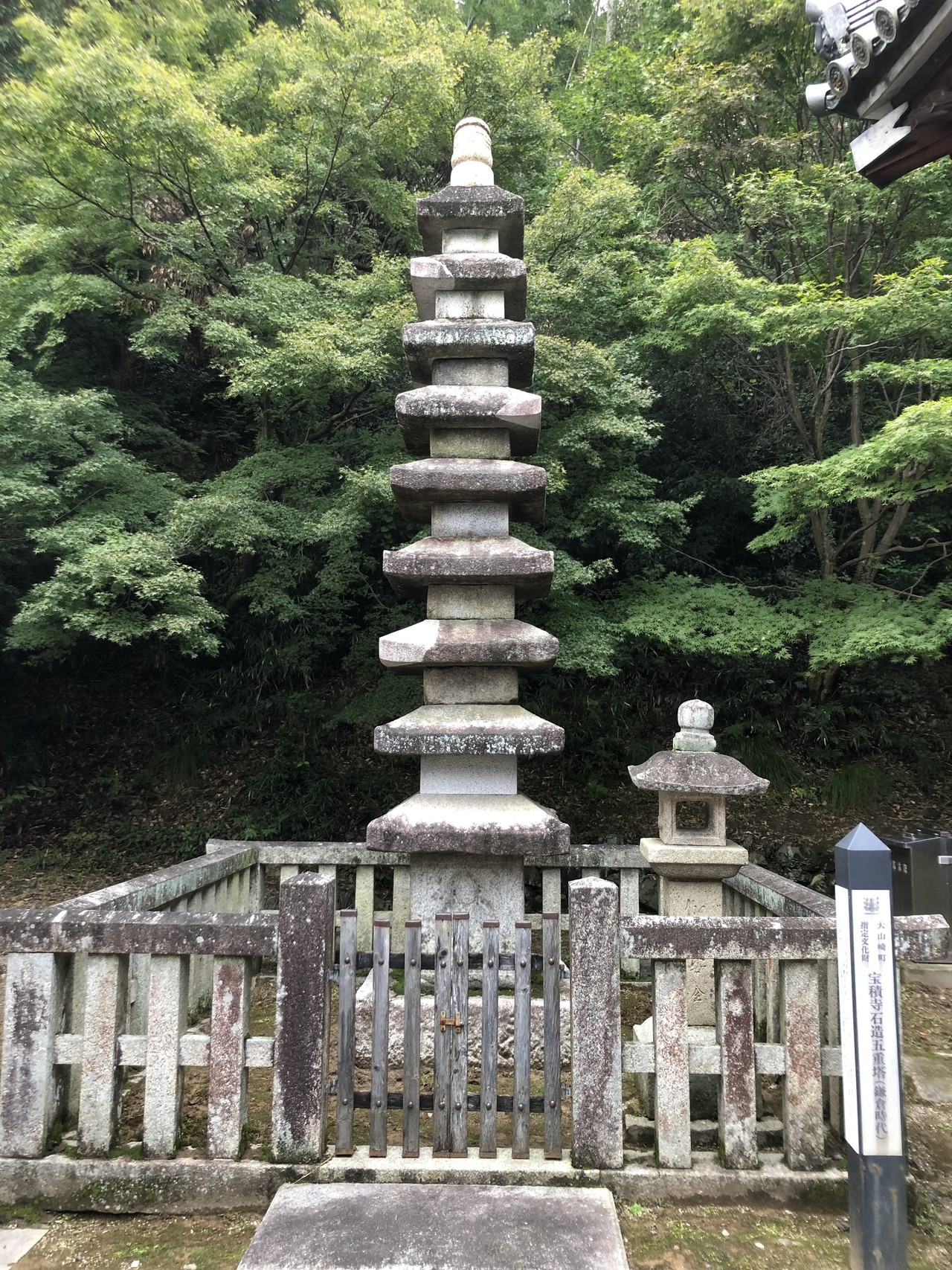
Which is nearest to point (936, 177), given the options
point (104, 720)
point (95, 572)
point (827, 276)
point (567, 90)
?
point (827, 276)

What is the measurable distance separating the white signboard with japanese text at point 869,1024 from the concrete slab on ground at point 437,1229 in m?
0.94

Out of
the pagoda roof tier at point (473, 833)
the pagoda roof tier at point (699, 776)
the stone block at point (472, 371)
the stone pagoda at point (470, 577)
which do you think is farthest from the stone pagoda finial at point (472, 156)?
the pagoda roof tier at point (473, 833)

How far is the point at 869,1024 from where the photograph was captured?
102 inches

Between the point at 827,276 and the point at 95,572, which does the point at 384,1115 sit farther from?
the point at 827,276

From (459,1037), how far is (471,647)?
221 centimetres

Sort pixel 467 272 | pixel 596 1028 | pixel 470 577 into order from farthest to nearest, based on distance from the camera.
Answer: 1. pixel 467 272
2. pixel 470 577
3. pixel 596 1028

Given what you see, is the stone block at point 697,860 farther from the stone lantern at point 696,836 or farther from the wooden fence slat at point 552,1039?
the wooden fence slat at point 552,1039

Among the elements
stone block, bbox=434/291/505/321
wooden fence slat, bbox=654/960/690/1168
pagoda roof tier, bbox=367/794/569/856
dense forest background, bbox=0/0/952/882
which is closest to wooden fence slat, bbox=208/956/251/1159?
pagoda roof tier, bbox=367/794/569/856

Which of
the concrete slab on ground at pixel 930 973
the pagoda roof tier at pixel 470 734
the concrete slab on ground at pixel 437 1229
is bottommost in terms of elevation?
the concrete slab on ground at pixel 930 973

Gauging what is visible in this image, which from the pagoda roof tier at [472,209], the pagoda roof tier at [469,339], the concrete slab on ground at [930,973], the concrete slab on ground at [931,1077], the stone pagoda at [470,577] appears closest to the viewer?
the concrete slab on ground at [931,1077]

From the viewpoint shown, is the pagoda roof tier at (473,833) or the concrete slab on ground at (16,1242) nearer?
the concrete slab on ground at (16,1242)

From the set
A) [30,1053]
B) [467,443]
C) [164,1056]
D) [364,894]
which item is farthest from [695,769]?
[30,1053]

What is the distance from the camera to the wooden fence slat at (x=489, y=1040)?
306 centimetres

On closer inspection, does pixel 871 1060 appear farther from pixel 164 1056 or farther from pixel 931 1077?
pixel 164 1056
